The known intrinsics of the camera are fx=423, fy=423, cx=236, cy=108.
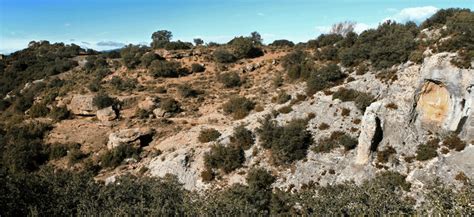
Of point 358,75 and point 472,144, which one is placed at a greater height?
point 358,75

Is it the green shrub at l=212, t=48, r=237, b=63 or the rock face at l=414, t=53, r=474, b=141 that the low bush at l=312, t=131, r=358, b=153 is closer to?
the rock face at l=414, t=53, r=474, b=141

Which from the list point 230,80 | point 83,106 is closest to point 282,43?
point 230,80

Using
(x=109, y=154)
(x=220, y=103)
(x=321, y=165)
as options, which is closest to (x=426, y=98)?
(x=321, y=165)

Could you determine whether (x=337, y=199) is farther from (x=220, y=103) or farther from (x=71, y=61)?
(x=71, y=61)

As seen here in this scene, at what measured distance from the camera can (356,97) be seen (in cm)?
3966

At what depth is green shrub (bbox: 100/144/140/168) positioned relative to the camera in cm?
4088

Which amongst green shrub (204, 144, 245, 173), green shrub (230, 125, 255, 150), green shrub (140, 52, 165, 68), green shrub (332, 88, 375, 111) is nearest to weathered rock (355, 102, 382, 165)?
green shrub (332, 88, 375, 111)

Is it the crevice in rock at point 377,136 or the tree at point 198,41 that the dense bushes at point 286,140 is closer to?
the crevice in rock at point 377,136

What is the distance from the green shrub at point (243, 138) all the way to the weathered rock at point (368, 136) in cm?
968

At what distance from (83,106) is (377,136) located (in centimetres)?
3390

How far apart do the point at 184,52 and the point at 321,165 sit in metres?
37.4

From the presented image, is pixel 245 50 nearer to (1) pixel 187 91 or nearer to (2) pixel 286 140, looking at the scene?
(1) pixel 187 91

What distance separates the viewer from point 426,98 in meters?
34.8

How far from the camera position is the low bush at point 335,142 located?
35500 millimetres
